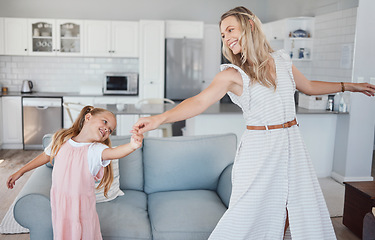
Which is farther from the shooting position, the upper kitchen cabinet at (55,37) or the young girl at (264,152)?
the upper kitchen cabinet at (55,37)

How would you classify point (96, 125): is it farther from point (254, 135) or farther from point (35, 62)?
point (35, 62)

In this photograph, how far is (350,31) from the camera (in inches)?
195

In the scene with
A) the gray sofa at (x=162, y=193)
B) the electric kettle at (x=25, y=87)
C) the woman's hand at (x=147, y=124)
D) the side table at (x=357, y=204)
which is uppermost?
the woman's hand at (x=147, y=124)

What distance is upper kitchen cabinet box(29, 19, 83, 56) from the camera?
6.62 meters

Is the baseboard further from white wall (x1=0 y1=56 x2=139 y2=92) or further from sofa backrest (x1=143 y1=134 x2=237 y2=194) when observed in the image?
white wall (x1=0 y1=56 x2=139 y2=92)

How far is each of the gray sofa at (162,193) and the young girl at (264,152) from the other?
612mm

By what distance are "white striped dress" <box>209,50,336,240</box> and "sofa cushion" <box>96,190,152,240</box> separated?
66 cm

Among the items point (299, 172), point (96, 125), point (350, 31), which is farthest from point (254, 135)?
point (350, 31)

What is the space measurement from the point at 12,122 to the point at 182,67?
2.77 m

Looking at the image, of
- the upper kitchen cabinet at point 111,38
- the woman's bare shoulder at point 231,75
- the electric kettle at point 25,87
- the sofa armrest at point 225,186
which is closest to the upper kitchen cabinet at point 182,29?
the upper kitchen cabinet at point 111,38

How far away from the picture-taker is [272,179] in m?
1.92

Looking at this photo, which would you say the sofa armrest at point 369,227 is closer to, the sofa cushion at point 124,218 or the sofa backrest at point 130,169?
the sofa cushion at point 124,218

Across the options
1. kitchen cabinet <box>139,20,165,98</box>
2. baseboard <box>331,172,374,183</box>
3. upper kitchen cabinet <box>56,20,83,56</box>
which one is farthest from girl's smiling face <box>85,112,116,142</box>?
upper kitchen cabinet <box>56,20,83,56</box>

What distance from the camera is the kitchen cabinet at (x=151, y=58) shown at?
6.65 meters
